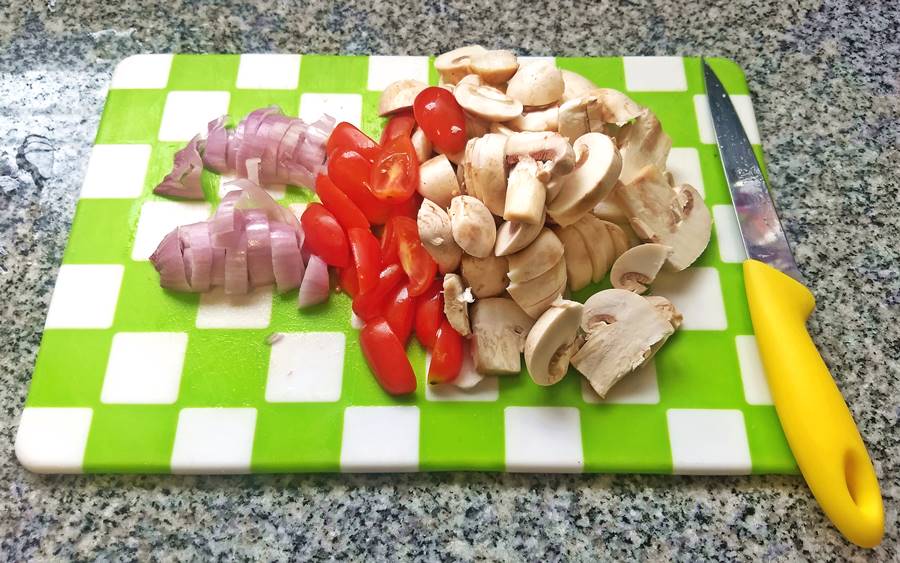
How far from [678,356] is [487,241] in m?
0.33

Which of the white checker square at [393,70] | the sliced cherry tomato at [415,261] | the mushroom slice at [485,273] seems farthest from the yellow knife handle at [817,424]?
the white checker square at [393,70]

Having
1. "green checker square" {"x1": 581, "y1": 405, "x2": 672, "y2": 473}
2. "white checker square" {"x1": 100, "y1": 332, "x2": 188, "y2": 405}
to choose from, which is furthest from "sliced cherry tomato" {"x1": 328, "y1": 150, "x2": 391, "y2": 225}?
"green checker square" {"x1": 581, "y1": 405, "x2": 672, "y2": 473}

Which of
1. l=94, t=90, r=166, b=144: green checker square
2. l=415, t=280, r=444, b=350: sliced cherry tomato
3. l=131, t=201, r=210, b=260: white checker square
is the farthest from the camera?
l=94, t=90, r=166, b=144: green checker square

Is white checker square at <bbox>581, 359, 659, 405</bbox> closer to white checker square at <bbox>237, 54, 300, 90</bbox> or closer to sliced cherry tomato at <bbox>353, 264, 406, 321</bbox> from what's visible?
sliced cherry tomato at <bbox>353, 264, 406, 321</bbox>

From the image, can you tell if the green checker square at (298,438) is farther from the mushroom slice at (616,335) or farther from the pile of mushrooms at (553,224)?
the mushroom slice at (616,335)

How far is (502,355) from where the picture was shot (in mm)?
1018

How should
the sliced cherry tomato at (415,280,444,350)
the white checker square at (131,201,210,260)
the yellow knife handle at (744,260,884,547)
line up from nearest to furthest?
the yellow knife handle at (744,260,884,547), the sliced cherry tomato at (415,280,444,350), the white checker square at (131,201,210,260)

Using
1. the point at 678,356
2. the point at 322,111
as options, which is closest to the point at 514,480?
the point at 678,356

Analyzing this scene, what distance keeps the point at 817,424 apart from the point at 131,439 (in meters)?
0.91

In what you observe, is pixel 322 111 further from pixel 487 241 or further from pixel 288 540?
pixel 288 540

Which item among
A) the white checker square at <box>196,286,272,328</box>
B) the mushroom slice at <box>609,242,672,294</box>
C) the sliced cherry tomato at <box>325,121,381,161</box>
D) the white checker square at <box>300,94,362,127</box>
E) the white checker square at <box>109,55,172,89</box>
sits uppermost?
the sliced cherry tomato at <box>325,121,381,161</box>

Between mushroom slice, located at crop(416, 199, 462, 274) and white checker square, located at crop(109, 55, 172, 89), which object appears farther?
white checker square, located at crop(109, 55, 172, 89)

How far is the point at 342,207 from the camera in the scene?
110cm

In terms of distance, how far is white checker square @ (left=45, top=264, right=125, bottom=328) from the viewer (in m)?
1.08
